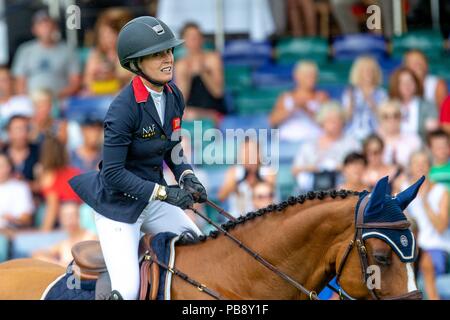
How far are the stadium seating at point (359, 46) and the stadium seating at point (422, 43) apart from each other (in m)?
0.16

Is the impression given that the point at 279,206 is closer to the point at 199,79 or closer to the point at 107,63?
the point at 199,79

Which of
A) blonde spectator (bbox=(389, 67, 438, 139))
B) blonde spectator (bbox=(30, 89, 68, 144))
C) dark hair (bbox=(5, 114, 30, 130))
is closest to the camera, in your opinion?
blonde spectator (bbox=(389, 67, 438, 139))

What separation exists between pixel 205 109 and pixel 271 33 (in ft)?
5.33

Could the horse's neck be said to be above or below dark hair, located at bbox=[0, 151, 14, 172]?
below

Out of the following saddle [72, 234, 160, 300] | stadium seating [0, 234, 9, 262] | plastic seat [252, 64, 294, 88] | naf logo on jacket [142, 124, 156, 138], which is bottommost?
stadium seating [0, 234, 9, 262]

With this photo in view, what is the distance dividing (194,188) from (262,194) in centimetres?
391

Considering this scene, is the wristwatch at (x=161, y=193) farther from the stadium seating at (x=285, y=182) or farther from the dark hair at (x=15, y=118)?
the dark hair at (x=15, y=118)

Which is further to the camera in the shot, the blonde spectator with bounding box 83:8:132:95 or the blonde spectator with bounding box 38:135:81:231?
the blonde spectator with bounding box 83:8:132:95

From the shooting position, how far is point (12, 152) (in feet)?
36.0

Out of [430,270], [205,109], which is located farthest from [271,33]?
[430,270]

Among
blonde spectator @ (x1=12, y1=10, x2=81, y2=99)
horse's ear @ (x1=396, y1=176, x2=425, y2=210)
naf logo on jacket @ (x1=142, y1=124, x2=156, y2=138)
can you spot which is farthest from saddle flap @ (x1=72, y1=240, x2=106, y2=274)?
blonde spectator @ (x1=12, y1=10, x2=81, y2=99)

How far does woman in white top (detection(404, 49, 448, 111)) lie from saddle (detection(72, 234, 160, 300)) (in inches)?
229

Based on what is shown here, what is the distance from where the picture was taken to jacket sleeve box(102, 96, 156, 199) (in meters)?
5.46

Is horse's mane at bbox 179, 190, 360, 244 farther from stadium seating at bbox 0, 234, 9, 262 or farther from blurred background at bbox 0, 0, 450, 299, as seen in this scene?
stadium seating at bbox 0, 234, 9, 262
